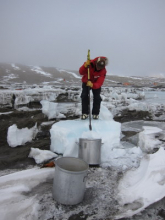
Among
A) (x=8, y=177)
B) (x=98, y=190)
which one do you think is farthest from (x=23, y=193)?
(x=98, y=190)

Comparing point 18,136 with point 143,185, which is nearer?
point 143,185

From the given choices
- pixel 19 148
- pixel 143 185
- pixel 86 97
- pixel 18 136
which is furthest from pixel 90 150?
pixel 18 136

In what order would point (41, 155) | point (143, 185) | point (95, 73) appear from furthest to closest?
point (95, 73) → point (41, 155) → point (143, 185)

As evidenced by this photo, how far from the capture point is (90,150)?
261 cm

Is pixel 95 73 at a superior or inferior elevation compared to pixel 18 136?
superior

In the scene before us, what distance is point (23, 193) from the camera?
205cm

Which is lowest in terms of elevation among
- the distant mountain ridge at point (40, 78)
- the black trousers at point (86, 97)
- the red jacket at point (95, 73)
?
the black trousers at point (86, 97)

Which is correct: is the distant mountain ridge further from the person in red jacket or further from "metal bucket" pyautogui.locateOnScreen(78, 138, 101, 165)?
"metal bucket" pyautogui.locateOnScreen(78, 138, 101, 165)

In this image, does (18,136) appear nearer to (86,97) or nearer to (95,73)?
(86,97)

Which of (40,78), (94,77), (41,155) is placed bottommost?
(41,155)

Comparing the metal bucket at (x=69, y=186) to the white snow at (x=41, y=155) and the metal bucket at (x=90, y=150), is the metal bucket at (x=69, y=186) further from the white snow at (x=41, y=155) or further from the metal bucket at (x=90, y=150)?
the white snow at (x=41, y=155)

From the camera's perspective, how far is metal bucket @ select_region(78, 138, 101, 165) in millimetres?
2605

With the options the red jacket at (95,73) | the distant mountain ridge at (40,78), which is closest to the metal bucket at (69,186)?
the red jacket at (95,73)

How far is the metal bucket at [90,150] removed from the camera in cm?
261
